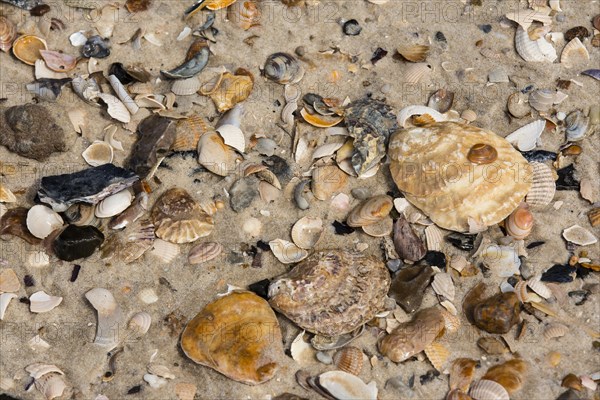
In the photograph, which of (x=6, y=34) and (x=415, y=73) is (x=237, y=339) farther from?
(x=6, y=34)

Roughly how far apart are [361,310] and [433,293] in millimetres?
584

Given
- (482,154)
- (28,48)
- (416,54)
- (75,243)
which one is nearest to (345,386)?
(482,154)

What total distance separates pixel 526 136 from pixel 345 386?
7.69ft

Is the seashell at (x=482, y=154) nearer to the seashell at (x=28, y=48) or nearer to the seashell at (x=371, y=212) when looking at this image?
the seashell at (x=371, y=212)

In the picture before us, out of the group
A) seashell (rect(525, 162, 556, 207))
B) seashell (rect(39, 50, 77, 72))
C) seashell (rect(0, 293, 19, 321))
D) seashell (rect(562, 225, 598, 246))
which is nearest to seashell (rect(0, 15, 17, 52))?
seashell (rect(39, 50, 77, 72))

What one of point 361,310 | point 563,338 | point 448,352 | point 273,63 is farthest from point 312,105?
point 563,338

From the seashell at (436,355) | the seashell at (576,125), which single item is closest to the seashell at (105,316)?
the seashell at (436,355)

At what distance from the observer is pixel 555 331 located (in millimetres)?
4105

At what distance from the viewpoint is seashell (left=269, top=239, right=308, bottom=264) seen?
4.35m

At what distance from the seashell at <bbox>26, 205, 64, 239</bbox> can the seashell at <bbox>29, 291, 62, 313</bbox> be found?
17.1 inches

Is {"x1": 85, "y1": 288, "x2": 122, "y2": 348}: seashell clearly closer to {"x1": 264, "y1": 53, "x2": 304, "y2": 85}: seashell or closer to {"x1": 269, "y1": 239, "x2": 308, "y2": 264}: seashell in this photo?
{"x1": 269, "y1": 239, "x2": 308, "y2": 264}: seashell

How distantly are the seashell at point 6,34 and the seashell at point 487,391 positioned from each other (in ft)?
14.5

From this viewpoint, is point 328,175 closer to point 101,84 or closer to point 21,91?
point 101,84

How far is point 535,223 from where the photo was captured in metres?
4.46
